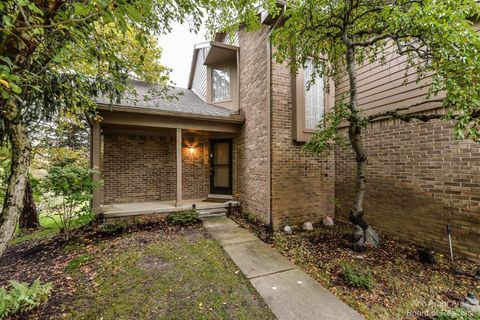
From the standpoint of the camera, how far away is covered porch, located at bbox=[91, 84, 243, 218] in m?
5.78

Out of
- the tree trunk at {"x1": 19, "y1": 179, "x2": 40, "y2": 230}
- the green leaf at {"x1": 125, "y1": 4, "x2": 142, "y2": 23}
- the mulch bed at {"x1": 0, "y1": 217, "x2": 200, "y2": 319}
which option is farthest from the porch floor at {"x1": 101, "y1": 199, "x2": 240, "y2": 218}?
the green leaf at {"x1": 125, "y1": 4, "x2": 142, "y2": 23}

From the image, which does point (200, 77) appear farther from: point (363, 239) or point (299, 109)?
point (363, 239)

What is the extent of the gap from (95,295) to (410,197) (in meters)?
5.90

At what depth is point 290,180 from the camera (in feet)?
17.4

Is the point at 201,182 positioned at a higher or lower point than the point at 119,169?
lower

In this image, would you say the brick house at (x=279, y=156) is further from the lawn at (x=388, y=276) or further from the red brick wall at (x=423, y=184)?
the lawn at (x=388, y=276)

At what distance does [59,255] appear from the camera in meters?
3.86

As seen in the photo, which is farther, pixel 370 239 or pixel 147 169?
pixel 147 169

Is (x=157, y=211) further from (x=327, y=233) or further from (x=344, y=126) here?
(x=344, y=126)

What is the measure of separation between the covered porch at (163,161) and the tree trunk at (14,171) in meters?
3.15

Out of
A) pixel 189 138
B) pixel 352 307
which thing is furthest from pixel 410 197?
pixel 189 138

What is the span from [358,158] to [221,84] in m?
5.92

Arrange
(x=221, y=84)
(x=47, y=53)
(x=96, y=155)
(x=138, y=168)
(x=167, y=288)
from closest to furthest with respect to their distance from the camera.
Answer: (x=47, y=53) → (x=167, y=288) → (x=96, y=155) → (x=138, y=168) → (x=221, y=84)

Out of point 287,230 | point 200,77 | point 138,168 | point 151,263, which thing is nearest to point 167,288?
point 151,263
